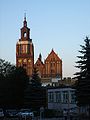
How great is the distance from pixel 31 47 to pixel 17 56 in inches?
250

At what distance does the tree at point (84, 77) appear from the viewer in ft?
161

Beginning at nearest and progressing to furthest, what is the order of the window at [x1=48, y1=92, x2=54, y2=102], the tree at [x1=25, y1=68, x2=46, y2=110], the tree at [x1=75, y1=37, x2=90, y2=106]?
the tree at [x1=75, y1=37, x2=90, y2=106], the tree at [x1=25, y1=68, x2=46, y2=110], the window at [x1=48, y1=92, x2=54, y2=102]

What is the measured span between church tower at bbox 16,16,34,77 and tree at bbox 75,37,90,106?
111 meters

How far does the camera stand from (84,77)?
4997 cm

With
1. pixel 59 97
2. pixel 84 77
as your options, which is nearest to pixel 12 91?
pixel 59 97

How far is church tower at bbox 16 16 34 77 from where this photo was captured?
16324cm

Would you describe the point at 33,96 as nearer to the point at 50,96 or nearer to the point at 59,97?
the point at 59,97

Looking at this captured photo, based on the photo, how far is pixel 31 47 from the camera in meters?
165

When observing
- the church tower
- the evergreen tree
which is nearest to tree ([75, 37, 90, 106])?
the evergreen tree

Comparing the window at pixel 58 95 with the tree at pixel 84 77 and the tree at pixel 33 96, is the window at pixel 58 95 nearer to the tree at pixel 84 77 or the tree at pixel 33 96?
the tree at pixel 33 96

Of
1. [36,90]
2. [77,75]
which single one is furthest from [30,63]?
[77,75]

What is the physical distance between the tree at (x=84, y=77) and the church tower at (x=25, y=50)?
365ft

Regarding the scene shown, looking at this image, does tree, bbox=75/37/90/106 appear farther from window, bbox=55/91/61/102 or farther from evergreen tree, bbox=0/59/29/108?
window, bbox=55/91/61/102

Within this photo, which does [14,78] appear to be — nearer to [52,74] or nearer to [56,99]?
[56,99]
